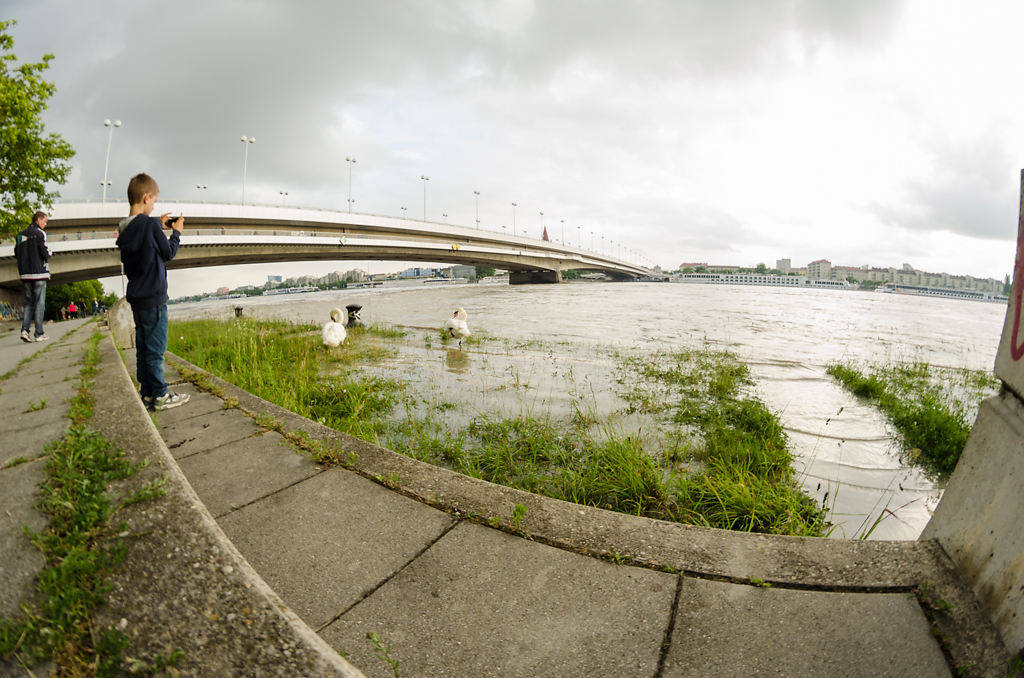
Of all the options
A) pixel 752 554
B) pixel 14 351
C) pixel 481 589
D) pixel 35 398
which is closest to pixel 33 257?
pixel 14 351

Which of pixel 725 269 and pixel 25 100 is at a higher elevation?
pixel 725 269

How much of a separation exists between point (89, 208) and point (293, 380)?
3759 cm

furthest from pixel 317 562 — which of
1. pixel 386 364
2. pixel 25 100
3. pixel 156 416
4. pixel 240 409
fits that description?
pixel 25 100

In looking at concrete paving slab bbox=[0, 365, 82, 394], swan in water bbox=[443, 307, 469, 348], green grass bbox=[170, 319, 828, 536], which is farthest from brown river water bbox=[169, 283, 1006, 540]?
concrete paving slab bbox=[0, 365, 82, 394]

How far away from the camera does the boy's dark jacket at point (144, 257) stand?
4176 mm

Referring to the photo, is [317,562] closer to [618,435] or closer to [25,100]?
[618,435]

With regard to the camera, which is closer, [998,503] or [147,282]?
[998,503]

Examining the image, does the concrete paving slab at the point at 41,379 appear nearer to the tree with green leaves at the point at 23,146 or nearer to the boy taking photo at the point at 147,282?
the boy taking photo at the point at 147,282

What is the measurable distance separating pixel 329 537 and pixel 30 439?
2430 millimetres

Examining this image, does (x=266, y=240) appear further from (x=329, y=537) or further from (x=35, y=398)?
(x=329, y=537)

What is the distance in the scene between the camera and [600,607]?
1.63 metres

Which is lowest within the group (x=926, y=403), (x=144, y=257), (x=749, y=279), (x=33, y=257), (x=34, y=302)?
(x=926, y=403)

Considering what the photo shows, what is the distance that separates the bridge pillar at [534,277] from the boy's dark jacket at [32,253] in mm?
76914

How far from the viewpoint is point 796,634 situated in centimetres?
148
